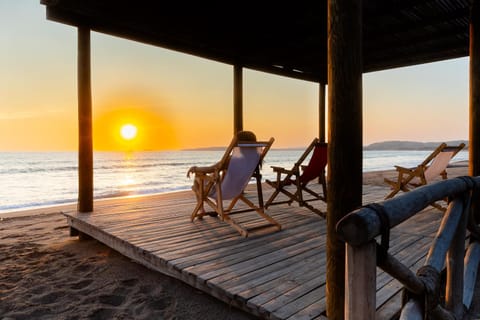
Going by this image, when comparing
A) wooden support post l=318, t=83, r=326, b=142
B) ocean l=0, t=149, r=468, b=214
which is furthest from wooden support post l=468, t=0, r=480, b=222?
ocean l=0, t=149, r=468, b=214

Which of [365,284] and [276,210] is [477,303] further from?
[276,210]

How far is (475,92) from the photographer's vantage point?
3.33 meters

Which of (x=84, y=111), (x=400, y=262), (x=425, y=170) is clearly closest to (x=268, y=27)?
(x=84, y=111)

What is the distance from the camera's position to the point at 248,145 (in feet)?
10.5

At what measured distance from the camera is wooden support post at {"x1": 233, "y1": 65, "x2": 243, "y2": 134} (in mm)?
5922

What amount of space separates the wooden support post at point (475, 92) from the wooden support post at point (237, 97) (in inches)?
147

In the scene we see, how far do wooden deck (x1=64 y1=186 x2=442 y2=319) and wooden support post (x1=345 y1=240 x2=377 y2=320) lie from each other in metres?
0.64

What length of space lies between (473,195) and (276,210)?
2.69 m

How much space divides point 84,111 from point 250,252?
9.86 feet

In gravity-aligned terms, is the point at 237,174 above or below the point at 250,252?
above

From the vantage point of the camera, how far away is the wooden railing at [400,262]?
0.93 m

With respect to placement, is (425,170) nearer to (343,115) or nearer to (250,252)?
(250,252)

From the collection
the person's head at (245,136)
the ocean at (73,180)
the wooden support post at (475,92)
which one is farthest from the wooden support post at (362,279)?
the ocean at (73,180)

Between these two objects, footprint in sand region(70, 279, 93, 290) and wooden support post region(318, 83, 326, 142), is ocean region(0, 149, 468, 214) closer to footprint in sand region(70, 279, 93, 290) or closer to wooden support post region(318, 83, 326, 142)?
footprint in sand region(70, 279, 93, 290)
